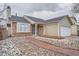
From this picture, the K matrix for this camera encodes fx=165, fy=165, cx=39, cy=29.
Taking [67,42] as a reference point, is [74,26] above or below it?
above

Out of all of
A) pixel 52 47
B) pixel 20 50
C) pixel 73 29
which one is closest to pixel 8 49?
pixel 20 50

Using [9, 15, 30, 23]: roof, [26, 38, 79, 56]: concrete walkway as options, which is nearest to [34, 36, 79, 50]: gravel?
[26, 38, 79, 56]: concrete walkway

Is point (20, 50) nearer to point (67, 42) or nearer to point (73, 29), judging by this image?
point (67, 42)

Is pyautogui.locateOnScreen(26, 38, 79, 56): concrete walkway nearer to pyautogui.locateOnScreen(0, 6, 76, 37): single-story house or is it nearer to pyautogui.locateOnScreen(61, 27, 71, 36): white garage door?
pyautogui.locateOnScreen(0, 6, 76, 37): single-story house

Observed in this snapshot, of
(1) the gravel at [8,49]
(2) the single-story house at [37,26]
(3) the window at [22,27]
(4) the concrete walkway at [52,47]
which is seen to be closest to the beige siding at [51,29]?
(2) the single-story house at [37,26]

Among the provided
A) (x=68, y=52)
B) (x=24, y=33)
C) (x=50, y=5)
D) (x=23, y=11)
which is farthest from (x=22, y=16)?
(x=68, y=52)

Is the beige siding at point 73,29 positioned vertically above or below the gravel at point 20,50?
above

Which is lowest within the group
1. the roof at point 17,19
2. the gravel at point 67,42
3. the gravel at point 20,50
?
the gravel at point 20,50

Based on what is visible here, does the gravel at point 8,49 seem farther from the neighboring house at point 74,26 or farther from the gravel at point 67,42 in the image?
the neighboring house at point 74,26

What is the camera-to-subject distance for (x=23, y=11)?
2385mm

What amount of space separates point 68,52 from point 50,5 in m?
0.71

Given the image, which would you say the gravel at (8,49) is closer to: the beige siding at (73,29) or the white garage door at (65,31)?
the white garage door at (65,31)

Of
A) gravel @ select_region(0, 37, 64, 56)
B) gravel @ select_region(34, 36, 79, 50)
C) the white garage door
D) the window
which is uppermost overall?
the window

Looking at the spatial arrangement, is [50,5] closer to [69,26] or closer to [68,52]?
[69,26]
